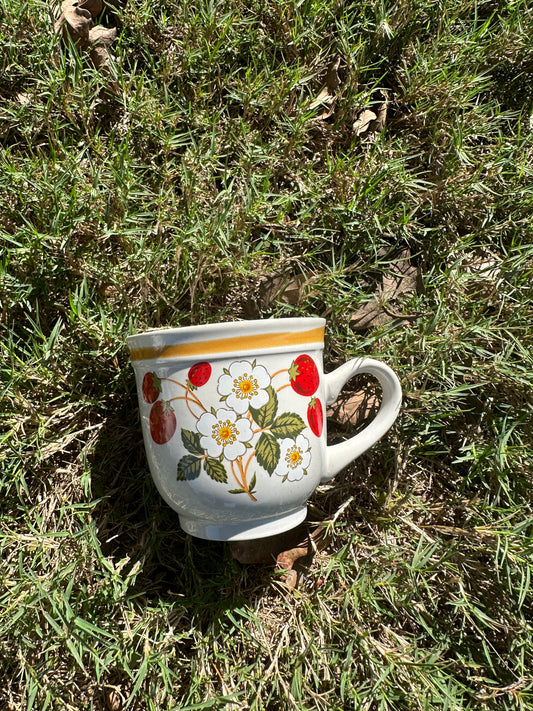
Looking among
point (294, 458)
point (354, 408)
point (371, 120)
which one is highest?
point (371, 120)

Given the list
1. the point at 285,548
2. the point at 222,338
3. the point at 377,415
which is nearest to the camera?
the point at 222,338

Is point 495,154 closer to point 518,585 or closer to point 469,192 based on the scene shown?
point 469,192

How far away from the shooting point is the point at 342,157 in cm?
109

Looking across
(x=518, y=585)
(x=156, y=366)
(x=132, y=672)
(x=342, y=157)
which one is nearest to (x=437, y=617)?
(x=518, y=585)

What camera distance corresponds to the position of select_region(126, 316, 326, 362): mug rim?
2.57 feet

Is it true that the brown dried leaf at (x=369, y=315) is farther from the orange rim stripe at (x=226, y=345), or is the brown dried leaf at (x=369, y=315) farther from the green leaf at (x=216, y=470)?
the green leaf at (x=216, y=470)

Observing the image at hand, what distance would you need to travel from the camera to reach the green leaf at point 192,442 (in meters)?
0.80

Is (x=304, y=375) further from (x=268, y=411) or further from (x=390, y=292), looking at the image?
(x=390, y=292)

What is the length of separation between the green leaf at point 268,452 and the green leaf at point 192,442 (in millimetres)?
76

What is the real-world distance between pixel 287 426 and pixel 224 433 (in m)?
0.08

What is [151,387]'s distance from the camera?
830mm

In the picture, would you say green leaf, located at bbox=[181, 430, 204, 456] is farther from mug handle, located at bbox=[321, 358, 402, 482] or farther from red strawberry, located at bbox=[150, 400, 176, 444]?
mug handle, located at bbox=[321, 358, 402, 482]

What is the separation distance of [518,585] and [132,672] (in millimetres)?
622

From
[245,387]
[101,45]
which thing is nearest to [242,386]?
[245,387]
